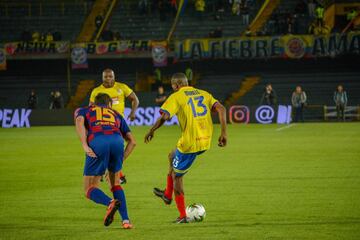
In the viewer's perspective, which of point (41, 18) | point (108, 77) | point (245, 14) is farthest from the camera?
point (41, 18)

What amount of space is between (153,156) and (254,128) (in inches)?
497

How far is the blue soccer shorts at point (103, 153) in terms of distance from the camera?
10.0 meters

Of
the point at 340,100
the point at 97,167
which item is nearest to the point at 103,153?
the point at 97,167

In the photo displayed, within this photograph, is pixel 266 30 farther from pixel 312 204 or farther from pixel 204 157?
pixel 312 204

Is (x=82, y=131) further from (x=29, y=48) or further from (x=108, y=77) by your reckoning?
(x=29, y=48)

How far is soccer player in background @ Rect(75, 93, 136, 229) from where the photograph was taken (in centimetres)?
1004

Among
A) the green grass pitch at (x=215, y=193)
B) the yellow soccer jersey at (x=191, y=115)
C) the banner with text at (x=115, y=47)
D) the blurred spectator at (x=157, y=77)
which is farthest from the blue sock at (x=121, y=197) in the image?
the blurred spectator at (x=157, y=77)

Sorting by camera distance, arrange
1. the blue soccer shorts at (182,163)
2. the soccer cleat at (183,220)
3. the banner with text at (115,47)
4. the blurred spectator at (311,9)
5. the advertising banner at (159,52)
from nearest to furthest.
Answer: the soccer cleat at (183,220)
the blue soccer shorts at (182,163)
the advertising banner at (159,52)
the banner with text at (115,47)
the blurred spectator at (311,9)

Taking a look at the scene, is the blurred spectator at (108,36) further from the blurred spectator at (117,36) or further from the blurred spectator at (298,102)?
the blurred spectator at (298,102)

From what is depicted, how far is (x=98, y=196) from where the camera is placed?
1012cm

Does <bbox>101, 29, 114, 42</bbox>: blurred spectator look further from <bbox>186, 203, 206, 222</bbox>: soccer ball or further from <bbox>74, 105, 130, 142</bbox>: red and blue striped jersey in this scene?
<bbox>74, 105, 130, 142</bbox>: red and blue striped jersey

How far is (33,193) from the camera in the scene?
46.4 ft

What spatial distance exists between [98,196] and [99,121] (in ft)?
3.05

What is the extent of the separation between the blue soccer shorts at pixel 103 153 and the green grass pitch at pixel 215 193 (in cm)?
76
